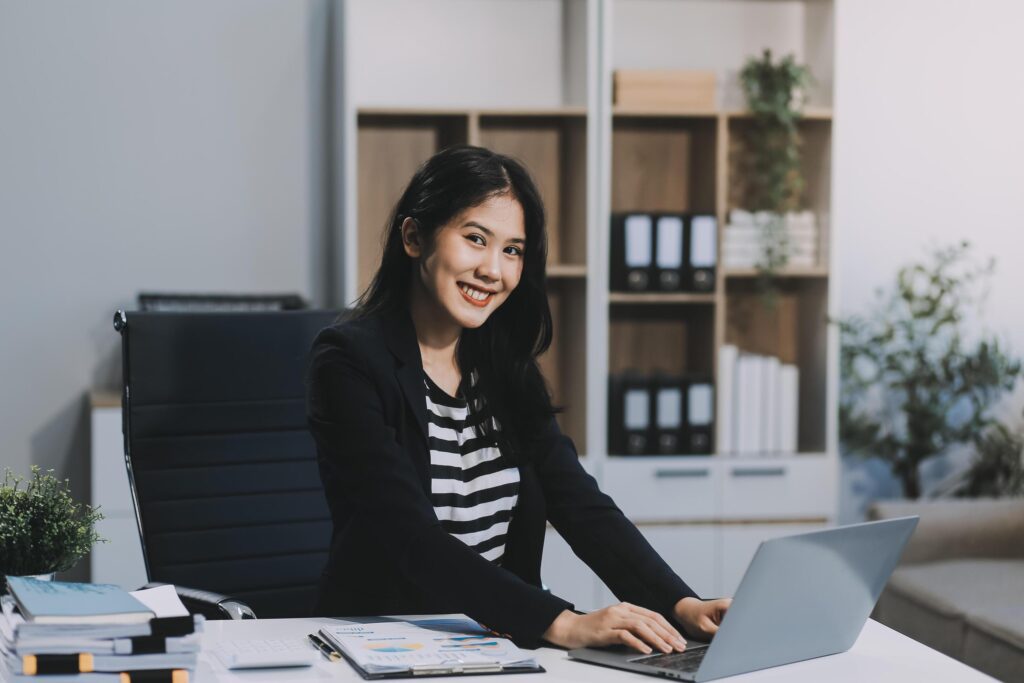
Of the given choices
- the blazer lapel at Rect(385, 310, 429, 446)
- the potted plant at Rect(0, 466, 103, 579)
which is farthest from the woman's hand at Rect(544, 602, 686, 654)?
the potted plant at Rect(0, 466, 103, 579)

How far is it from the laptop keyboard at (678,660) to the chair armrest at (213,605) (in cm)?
71

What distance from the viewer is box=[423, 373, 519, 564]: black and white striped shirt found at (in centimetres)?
181

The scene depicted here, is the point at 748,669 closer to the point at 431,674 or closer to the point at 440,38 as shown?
the point at 431,674

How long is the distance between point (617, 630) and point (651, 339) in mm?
2577

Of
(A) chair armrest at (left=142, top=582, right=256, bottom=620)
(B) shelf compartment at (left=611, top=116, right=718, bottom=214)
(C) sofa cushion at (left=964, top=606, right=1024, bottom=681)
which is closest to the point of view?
(A) chair armrest at (left=142, top=582, right=256, bottom=620)

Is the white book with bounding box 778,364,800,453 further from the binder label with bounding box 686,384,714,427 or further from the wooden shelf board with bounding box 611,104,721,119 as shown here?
the wooden shelf board with bounding box 611,104,721,119

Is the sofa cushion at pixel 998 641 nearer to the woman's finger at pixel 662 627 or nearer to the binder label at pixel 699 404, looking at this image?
the binder label at pixel 699 404

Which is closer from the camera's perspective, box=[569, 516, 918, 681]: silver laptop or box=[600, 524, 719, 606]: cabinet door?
box=[569, 516, 918, 681]: silver laptop

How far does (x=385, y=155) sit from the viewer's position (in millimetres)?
3814

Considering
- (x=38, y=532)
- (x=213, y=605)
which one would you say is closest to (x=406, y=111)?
(x=213, y=605)

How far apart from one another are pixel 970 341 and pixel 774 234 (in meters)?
0.97

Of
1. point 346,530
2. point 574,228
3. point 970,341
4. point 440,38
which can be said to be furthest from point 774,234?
point 346,530

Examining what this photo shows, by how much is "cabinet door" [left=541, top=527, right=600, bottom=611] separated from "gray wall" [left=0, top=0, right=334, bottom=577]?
45.7 inches

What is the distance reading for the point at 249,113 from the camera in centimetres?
381
